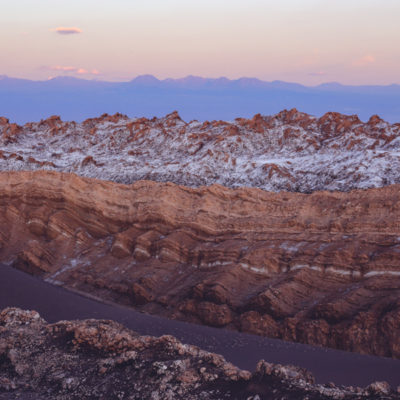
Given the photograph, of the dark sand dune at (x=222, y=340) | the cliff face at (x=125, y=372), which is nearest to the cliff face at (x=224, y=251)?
the dark sand dune at (x=222, y=340)

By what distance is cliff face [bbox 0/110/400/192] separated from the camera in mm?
31719

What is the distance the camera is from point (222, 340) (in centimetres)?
1004

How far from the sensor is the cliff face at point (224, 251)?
11062mm

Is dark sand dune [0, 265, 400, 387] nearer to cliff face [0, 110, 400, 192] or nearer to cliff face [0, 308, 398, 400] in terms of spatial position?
cliff face [0, 308, 398, 400]

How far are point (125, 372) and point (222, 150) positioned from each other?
97.9 ft

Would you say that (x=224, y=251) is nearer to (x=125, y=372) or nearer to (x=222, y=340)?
(x=222, y=340)

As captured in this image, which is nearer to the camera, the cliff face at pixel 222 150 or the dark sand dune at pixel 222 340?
the dark sand dune at pixel 222 340

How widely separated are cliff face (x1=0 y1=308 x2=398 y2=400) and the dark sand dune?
134 cm

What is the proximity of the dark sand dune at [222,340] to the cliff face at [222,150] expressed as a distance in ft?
65.9

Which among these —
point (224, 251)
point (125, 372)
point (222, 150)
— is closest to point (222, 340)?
point (125, 372)

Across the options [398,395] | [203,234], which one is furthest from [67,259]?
[398,395]

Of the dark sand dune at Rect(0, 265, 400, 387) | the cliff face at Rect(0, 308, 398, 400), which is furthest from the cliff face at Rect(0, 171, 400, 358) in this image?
the cliff face at Rect(0, 308, 398, 400)

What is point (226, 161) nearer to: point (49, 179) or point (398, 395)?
point (49, 179)

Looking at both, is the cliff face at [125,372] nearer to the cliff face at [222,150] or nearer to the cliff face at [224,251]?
the cliff face at [224,251]
